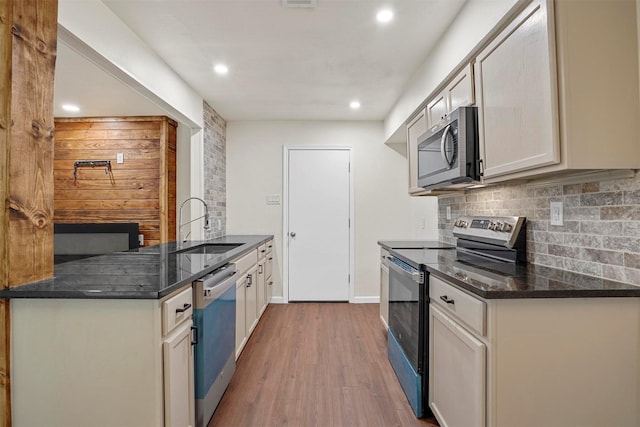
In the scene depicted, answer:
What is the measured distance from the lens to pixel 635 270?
1.23m

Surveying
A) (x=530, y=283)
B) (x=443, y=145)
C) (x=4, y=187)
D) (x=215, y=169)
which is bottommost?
(x=530, y=283)

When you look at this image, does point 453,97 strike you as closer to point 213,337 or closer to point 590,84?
point 590,84

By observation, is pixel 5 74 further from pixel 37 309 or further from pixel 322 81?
pixel 322 81

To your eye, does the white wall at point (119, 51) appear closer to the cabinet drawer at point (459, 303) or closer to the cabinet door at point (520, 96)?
the cabinet door at point (520, 96)

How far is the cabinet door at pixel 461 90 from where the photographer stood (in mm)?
1868

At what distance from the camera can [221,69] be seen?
8.98ft

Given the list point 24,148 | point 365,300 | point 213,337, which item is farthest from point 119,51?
point 365,300

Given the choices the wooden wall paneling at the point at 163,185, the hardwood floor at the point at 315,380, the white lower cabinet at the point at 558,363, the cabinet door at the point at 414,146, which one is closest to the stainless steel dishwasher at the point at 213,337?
the hardwood floor at the point at 315,380

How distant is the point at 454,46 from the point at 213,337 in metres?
2.19

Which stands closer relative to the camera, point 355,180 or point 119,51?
point 119,51

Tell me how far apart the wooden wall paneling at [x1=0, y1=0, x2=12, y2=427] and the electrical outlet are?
2.36 metres

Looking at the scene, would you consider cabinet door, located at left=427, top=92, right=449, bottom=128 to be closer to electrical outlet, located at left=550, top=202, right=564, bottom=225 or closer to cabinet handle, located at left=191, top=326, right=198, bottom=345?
electrical outlet, located at left=550, top=202, right=564, bottom=225

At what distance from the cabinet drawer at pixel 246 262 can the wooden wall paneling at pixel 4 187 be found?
1.22m

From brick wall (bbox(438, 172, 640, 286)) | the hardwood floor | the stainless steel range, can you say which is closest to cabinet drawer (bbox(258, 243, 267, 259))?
the hardwood floor
